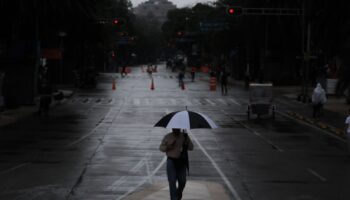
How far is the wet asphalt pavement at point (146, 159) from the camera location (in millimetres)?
15031

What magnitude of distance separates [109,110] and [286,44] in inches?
1579

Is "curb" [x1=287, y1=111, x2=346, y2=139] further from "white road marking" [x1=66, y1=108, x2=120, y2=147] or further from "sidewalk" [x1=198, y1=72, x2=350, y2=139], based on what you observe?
"white road marking" [x1=66, y1=108, x2=120, y2=147]

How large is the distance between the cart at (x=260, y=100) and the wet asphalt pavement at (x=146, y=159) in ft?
1.99

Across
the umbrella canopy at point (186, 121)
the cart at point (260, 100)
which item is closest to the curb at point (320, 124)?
the cart at point (260, 100)

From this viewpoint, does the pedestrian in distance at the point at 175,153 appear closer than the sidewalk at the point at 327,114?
Yes

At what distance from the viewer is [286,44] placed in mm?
75812

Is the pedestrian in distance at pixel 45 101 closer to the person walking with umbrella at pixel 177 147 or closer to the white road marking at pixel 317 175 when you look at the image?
the white road marking at pixel 317 175

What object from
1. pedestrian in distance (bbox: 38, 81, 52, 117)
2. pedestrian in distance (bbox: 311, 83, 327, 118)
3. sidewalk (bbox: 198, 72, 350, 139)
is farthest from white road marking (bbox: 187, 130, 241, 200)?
pedestrian in distance (bbox: 38, 81, 52, 117)

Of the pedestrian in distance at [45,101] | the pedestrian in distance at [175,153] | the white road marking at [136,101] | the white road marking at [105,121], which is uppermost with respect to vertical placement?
the pedestrian in distance at [175,153]

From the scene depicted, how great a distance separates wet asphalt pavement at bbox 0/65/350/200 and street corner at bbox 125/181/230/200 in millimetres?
225

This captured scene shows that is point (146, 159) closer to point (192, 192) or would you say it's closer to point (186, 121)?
point (192, 192)

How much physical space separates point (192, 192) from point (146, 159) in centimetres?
543

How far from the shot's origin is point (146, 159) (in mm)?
19797

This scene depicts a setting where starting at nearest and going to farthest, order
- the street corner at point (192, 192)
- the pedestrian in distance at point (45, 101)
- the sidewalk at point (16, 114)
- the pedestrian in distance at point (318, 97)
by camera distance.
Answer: the street corner at point (192, 192), the sidewalk at point (16, 114), the pedestrian in distance at point (318, 97), the pedestrian in distance at point (45, 101)
